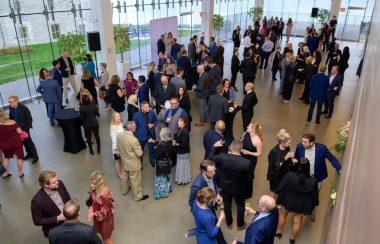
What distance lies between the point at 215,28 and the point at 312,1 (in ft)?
27.7

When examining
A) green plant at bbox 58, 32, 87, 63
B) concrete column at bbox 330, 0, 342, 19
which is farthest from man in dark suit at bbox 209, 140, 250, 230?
concrete column at bbox 330, 0, 342, 19

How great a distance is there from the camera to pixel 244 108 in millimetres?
7301

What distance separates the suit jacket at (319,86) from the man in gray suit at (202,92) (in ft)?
8.49

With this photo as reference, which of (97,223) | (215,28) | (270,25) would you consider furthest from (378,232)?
(270,25)

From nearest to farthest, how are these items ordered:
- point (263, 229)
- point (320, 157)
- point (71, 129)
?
point (263, 229), point (320, 157), point (71, 129)

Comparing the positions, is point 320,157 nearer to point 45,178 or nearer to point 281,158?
point 281,158

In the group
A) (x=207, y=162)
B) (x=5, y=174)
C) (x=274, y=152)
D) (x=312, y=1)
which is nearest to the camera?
(x=207, y=162)

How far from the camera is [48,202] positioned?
3801 mm

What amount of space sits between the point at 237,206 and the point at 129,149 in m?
1.83

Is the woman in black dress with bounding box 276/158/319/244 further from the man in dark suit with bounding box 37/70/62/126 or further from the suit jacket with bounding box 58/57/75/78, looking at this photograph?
the suit jacket with bounding box 58/57/75/78

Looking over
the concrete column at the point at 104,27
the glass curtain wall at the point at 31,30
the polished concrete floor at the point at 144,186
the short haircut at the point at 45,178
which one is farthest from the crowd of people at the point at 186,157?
the concrete column at the point at 104,27

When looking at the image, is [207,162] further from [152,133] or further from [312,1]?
[312,1]

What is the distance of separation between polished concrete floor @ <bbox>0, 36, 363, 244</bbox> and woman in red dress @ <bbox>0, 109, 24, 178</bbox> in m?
0.56

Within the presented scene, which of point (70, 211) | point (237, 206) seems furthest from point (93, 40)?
point (70, 211)
